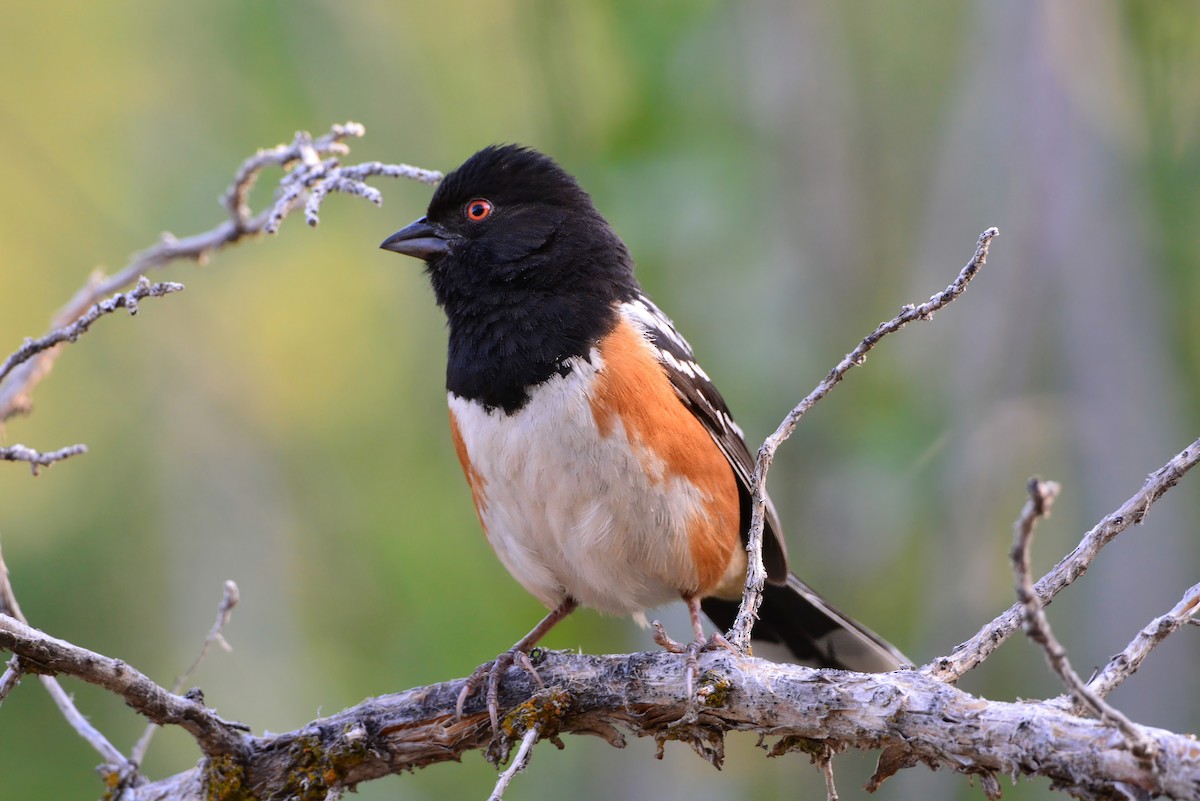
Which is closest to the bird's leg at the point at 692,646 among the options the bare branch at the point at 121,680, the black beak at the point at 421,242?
the bare branch at the point at 121,680

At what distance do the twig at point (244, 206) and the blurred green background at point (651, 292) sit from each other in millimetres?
1980

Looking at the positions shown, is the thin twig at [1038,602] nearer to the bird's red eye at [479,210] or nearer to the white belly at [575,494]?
the white belly at [575,494]

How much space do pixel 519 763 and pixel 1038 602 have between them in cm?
90

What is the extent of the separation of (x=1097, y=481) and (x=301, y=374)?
11.7 feet

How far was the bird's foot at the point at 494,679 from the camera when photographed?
2.22 metres

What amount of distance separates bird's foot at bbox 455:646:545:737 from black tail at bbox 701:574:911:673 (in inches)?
32.7

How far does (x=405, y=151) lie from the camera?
5.29 metres

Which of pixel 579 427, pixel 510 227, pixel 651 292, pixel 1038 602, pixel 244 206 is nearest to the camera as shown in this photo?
pixel 1038 602

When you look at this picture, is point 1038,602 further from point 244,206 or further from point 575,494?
point 244,206

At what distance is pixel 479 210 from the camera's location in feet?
9.71

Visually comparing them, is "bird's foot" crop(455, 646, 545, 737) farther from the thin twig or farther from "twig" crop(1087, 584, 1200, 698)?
the thin twig

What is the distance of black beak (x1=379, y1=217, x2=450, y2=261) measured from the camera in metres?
2.89

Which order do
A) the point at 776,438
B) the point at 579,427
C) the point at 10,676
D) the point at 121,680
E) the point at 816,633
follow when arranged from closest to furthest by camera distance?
the point at 10,676, the point at 121,680, the point at 776,438, the point at 579,427, the point at 816,633

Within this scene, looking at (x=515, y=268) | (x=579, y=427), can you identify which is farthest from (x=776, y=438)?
(x=515, y=268)
